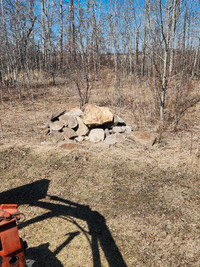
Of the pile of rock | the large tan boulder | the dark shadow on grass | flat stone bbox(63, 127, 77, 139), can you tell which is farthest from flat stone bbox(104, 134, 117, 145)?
the dark shadow on grass

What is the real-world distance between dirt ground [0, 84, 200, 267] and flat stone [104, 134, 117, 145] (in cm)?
26

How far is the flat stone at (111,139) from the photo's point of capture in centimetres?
564

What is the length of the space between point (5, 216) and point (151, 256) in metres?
2.18

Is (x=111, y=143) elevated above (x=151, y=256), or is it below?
above

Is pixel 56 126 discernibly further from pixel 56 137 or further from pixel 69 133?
pixel 69 133

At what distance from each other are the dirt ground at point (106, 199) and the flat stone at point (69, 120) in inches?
31.7

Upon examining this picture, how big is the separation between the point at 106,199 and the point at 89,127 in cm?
269

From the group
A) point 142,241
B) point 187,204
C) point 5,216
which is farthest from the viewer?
point 187,204

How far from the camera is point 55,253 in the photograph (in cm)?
275

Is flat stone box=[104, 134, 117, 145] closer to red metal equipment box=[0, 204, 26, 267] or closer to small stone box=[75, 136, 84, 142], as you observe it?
small stone box=[75, 136, 84, 142]

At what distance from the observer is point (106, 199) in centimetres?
378

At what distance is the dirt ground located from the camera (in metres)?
2.77

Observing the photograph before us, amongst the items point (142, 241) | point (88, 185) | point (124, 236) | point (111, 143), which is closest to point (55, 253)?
point (124, 236)

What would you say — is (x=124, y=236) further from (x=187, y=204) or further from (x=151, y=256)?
(x=187, y=204)
